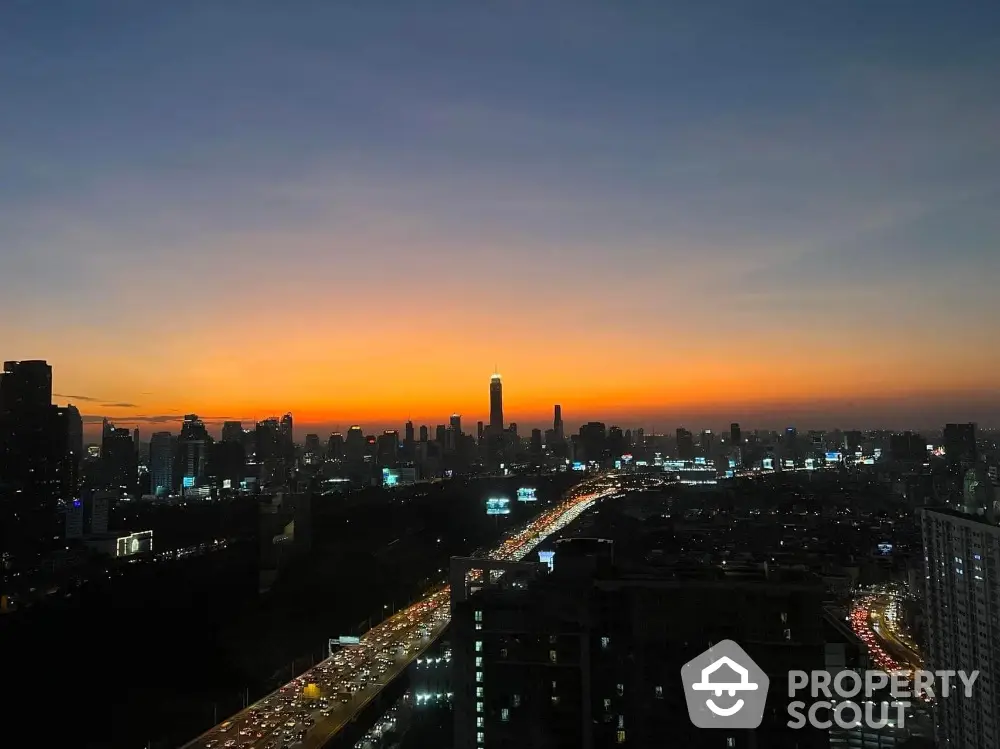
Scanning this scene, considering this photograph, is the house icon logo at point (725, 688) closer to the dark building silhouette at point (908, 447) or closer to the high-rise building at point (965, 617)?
the high-rise building at point (965, 617)

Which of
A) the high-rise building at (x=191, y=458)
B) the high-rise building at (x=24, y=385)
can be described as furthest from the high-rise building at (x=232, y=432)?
the high-rise building at (x=24, y=385)

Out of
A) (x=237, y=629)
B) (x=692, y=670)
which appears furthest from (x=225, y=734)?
(x=692, y=670)

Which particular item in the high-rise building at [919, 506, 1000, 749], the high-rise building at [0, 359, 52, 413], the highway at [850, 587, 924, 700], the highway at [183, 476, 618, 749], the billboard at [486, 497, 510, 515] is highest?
the high-rise building at [0, 359, 52, 413]

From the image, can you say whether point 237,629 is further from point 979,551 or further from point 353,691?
point 979,551

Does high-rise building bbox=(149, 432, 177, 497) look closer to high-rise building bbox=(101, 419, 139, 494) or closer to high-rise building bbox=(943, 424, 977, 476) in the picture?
high-rise building bbox=(101, 419, 139, 494)

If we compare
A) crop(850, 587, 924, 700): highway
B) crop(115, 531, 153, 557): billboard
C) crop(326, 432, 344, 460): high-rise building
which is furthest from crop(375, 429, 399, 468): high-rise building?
crop(850, 587, 924, 700): highway

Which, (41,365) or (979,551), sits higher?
(41,365)

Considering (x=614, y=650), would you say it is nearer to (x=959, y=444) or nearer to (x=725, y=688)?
(x=725, y=688)
